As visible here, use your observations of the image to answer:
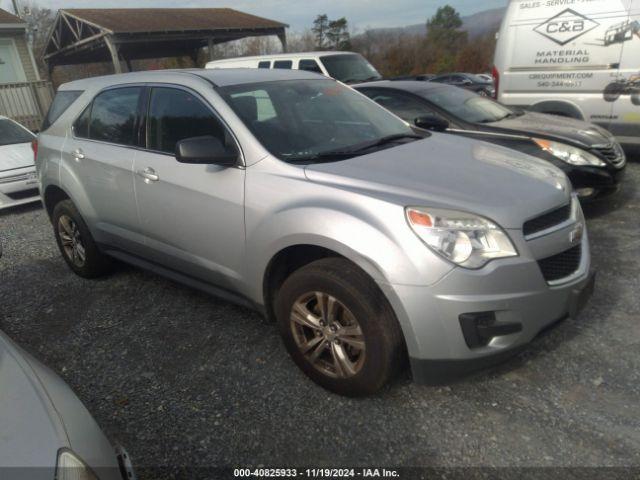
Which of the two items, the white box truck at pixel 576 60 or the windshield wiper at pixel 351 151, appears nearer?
the windshield wiper at pixel 351 151

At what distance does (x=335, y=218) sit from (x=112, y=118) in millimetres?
2301

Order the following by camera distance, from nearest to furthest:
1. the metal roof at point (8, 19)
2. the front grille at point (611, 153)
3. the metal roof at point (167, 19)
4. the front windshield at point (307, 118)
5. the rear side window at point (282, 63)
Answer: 1. the front windshield at point (307, 118)
2. the front grille at point (611, 153)
3. the rear side window at point (282, 63)
4. the metal roof at point (8, 19)
5. the metal roof at point (167, 19)

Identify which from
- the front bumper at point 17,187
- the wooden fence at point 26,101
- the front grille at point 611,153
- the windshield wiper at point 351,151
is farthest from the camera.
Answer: the wooden fence at point 26,101

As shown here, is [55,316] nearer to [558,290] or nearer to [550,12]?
[558,290]

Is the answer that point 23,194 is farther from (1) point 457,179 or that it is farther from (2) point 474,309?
(2) point 474,309

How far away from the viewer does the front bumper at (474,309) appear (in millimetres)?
2092

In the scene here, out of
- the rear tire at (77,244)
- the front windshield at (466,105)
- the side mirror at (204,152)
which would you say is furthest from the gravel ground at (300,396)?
the front windshield at (466,105)

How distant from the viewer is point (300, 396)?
262 centimetres

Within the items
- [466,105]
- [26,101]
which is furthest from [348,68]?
[26,101]

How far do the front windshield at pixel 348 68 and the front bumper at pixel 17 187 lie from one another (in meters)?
5.52

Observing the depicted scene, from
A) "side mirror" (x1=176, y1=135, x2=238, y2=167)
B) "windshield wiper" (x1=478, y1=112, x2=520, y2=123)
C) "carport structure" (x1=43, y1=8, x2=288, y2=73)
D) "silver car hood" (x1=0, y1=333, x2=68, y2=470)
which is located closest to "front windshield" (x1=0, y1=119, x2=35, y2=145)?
"side mirror" (x1=176, y1=135, x2=238, y2=167)

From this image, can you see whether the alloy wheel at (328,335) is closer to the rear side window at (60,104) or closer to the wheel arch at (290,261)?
the wheel arch at (290,261)

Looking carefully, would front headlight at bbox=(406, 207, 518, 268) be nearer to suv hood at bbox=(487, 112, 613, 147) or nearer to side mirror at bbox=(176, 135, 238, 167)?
side mirror at bbox=(176, 135, 238, 167)

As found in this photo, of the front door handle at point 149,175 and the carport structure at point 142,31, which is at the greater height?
the carport structure at point 142,31
